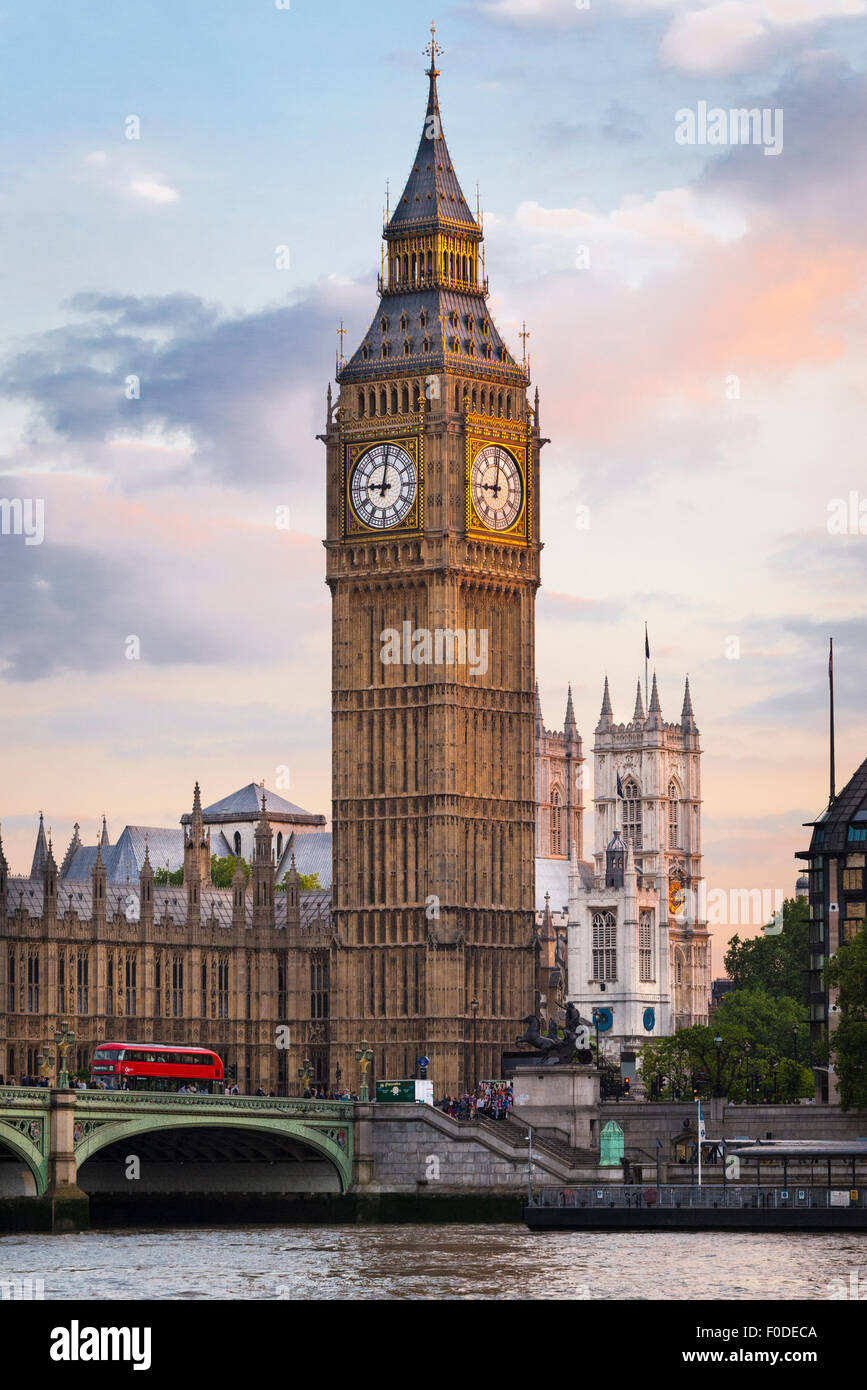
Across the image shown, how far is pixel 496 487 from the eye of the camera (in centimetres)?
13738

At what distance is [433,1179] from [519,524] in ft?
124

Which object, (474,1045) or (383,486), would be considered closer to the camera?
(474,1045)

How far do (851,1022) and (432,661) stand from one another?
33160 millimetres

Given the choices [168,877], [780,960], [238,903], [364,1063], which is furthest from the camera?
[780,960]

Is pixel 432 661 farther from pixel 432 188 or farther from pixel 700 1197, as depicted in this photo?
pixel 700 1197

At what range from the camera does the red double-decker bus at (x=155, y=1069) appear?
11225 centimetres

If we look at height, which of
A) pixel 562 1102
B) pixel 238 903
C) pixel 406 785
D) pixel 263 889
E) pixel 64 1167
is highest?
pixel 406 785

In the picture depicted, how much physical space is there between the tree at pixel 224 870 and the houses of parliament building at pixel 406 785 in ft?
60.3

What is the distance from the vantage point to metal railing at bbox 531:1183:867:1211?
94.2 metres

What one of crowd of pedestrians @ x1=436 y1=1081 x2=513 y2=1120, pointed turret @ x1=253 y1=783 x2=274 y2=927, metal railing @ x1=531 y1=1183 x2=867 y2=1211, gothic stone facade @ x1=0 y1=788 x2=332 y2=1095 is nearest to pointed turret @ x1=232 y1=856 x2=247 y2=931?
gothic stone facade @ x1=0 y1=788 x2=332 y2=1095

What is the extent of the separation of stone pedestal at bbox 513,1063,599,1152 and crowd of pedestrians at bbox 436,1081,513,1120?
132cm

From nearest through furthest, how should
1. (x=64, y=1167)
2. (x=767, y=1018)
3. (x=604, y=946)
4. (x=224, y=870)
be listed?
(x=64, y=1167), (x=767, y=1018), (x=224, y=870), (x=604, y=946)

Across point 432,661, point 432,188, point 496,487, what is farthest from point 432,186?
point 432,661

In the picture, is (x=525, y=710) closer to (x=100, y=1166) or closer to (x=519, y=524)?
(x=519, y=524)
